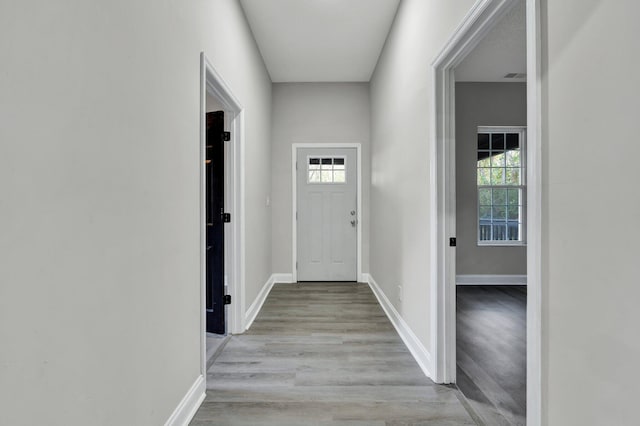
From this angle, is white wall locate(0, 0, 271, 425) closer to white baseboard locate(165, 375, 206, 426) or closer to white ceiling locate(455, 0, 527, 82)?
white baseboard locate(165, 375, 206, 426)

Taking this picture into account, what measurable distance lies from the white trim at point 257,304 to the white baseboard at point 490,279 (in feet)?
8.60

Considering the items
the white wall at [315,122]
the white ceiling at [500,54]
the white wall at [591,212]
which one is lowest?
the white wall at [591,212]

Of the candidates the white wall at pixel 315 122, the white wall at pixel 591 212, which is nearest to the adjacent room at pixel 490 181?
the white wall at pixel 315 122

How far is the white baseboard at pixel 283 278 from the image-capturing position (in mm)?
5016

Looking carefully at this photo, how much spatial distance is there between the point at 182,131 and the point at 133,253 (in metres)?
0.74

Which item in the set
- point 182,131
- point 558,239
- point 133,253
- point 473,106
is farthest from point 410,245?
point 473,106

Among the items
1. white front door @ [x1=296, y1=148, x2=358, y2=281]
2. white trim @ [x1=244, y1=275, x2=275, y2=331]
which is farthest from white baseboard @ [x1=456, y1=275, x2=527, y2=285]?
white trim @ [x1=244, y1=275, x2=275, y2=331]

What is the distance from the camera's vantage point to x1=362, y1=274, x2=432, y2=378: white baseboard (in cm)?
234

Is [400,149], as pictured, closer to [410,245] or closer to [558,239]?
[410,245]

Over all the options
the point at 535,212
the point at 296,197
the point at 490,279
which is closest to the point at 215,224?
the point at 296,197

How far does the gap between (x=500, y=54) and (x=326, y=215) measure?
2.89 meters

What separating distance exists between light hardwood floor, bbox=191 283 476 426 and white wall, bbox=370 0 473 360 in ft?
0.99

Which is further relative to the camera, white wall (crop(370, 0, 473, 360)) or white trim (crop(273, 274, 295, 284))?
white trim (crop(273, 274, 295, 284))

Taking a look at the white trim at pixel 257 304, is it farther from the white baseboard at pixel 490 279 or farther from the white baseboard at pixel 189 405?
the white baseboard at pixel 490 279
